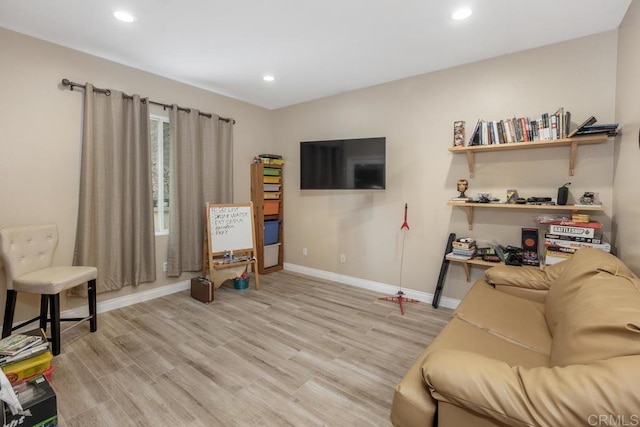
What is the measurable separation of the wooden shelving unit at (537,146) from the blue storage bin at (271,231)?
2.72 m

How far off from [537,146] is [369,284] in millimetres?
2352

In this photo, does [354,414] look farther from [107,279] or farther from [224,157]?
[224,157]

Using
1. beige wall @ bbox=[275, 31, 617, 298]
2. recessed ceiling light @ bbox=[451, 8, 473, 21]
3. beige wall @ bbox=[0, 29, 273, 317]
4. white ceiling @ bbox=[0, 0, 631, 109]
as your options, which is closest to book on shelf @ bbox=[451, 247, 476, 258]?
beige wall @ bbox=[275, 31, 617, 298]

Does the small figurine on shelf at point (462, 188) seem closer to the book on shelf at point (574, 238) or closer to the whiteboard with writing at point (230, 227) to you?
the book on shelf at point (574, 238)

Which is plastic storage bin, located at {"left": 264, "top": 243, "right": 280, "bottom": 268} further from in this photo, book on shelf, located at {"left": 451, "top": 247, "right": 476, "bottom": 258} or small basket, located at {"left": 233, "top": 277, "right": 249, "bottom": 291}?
book on shelf, located at {"left": 451, "top": 247, "right": 476, "bottom": 258}

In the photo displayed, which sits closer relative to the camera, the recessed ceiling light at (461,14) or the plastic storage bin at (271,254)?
the recessed ceiling light at (461,14)

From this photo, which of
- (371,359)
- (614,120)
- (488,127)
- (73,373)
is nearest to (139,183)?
(73,373)

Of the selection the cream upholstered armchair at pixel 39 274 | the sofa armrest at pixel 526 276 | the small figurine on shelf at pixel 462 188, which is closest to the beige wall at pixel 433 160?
the small figurine on shelf at pixel 462 188

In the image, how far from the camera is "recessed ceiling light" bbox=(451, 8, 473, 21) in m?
2.16

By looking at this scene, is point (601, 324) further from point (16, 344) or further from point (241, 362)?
point (16, 344)

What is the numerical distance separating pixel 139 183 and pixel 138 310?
1371 mm

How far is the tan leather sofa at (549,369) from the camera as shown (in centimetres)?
82

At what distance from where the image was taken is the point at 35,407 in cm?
141

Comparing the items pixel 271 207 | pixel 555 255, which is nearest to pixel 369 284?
pixel 271 207
